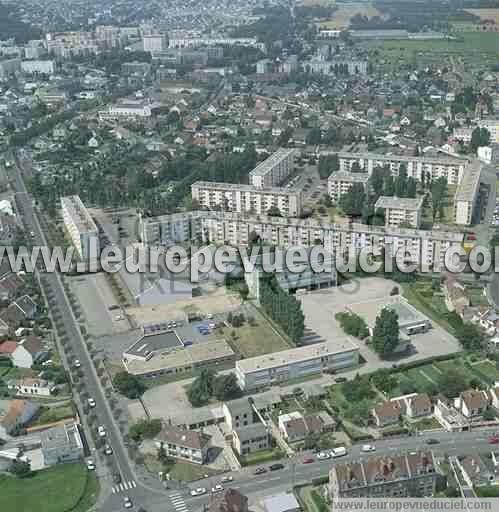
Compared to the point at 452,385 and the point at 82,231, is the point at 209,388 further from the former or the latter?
the point at 82,231

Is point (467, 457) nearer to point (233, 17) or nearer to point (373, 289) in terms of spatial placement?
point (373, 289)

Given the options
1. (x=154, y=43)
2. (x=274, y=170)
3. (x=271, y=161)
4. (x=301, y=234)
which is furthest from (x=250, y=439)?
(x=154, y=43)

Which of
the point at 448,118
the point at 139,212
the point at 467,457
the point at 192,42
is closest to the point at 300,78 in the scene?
the point at 448,118

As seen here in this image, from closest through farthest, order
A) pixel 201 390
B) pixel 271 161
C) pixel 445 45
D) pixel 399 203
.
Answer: pixel 201 390, pixel 399 203, pixel 271 161, pixel 445 45

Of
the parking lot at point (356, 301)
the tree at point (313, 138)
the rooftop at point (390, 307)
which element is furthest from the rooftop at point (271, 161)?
the rooftop at point (390, 307)

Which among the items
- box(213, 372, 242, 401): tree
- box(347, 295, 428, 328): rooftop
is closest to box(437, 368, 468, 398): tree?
box(347, 295, 428, 328): rooftop
